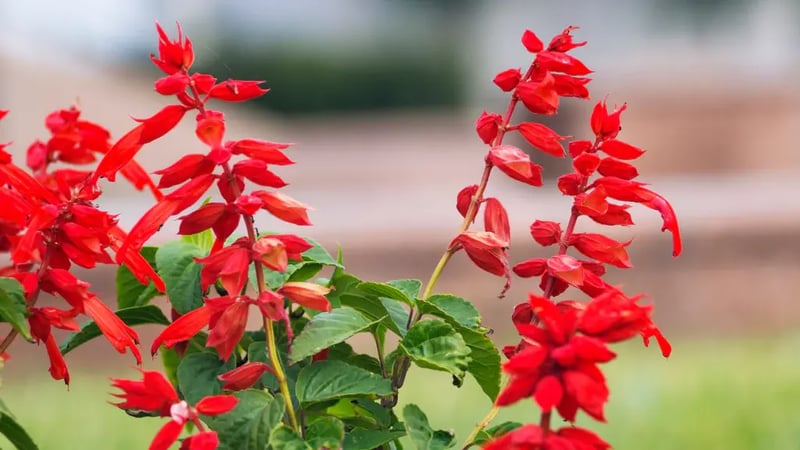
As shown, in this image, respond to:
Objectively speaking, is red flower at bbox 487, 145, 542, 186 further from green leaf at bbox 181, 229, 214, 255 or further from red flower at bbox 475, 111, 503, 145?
green leaf at bbox 181, 229, 214, 255

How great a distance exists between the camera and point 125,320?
101 cm

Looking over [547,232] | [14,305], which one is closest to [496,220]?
[547,232]

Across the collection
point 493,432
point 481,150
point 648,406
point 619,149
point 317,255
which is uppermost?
point 619,149

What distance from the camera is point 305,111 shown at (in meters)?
14.8

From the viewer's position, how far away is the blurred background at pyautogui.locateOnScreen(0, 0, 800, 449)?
10.1ft

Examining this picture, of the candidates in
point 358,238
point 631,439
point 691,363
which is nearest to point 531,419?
point 631,439

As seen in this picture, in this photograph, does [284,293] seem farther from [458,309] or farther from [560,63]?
[560,63]

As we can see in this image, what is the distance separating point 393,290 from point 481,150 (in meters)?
10.7

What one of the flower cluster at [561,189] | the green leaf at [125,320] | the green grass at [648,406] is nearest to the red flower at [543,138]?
the flower cluster at [561,189]

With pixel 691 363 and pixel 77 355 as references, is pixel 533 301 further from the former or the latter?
pixel 77 355

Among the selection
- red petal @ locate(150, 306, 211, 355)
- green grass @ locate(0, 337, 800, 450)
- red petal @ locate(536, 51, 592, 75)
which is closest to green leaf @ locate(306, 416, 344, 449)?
red petal @ locate(150, 306, 211, 355)

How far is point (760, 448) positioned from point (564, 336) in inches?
69.4

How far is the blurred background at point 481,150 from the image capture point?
3080 mm

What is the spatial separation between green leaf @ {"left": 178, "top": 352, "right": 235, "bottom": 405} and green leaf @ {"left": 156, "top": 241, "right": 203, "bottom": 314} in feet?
0.21
